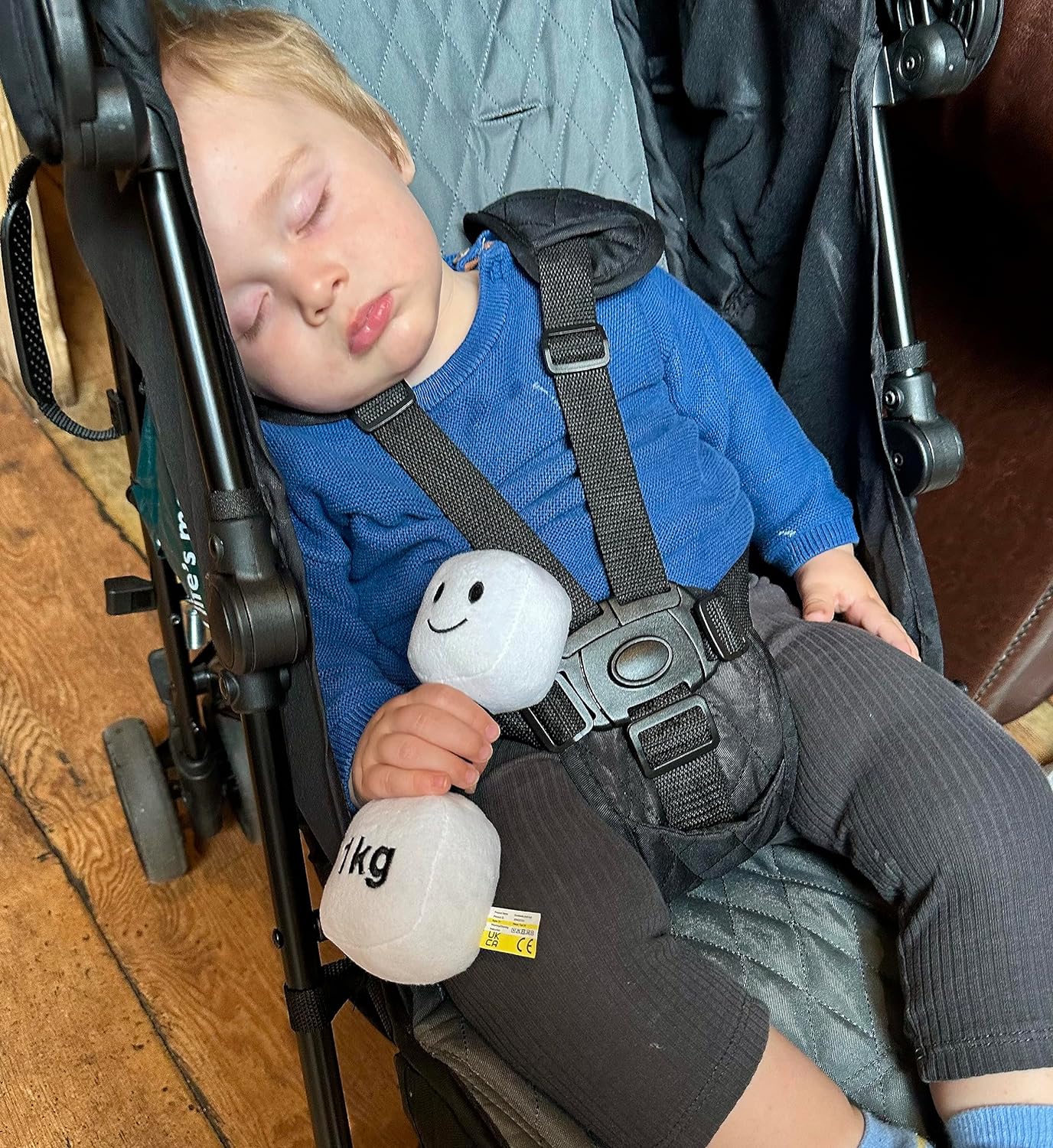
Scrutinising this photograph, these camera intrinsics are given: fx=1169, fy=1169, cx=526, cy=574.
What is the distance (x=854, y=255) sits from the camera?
98 centimetres

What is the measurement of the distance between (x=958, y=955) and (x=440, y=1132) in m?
0.36

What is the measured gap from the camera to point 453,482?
35.2 inches

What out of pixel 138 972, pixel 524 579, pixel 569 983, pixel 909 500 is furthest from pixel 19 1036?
pixel 909 500

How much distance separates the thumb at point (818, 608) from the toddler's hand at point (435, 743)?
359 millimetres

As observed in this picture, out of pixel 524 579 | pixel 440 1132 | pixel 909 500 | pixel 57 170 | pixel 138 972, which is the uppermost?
pixel 57 170

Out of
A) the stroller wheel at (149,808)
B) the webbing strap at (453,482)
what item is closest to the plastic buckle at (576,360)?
the webbing strap at (453,482)

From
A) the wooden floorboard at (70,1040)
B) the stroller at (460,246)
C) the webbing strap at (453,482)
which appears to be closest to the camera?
the stroller at (460,246)

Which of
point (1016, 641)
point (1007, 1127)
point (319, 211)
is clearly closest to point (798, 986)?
point (1007, 1127)

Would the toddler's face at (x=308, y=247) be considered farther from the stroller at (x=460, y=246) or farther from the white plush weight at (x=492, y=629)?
the white plush weight at (x=492, y=629)

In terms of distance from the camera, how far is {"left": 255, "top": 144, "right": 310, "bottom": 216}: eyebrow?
80 centimetres

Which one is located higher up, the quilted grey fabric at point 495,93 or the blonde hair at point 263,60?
the blonde hair at point 263,60

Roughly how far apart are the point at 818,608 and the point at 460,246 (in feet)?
1.61

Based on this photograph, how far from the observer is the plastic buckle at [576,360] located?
36.7 inches

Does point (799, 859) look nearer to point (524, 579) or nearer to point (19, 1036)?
point (524, 579)
